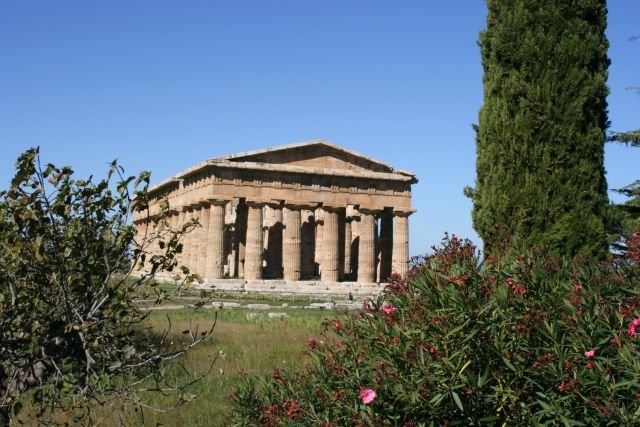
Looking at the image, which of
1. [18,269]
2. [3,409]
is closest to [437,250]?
[18,269]

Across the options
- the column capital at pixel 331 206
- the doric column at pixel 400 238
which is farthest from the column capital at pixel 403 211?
the column capital at pixel 331 206

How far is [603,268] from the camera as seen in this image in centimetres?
543

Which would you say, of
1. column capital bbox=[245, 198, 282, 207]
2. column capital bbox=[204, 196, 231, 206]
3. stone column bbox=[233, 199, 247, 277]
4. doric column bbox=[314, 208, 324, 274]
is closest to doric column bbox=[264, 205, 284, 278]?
stone column bbox=[233, 199, 247, 277]

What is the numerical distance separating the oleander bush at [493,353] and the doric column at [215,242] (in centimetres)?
2906

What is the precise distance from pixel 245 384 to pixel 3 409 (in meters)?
1.90

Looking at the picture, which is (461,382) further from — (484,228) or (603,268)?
(484,228)

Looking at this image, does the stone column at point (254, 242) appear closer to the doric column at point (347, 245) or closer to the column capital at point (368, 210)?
the column capital at point (368, 210)

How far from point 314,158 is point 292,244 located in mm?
4608

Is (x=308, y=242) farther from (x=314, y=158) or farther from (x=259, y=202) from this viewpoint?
(x=259, y=202)

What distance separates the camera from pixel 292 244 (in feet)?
117

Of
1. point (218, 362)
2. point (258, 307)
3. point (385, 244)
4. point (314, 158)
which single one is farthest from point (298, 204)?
point (218, 362)

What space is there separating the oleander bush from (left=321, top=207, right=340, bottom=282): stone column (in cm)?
3081

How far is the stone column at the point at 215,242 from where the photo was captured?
34156mm

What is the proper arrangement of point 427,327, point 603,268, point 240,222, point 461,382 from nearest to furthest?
point 461,382
point 427,327
point 603,268
point 240,222
